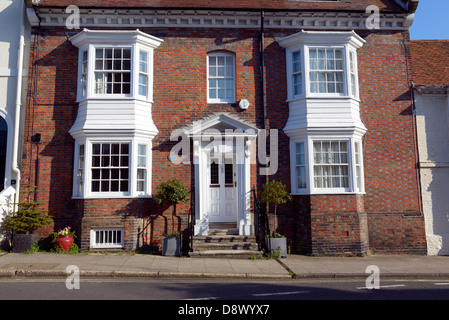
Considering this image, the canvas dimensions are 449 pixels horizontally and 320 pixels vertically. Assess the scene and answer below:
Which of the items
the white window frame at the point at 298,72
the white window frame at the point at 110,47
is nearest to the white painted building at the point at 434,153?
the white window frame at the point at 298,72

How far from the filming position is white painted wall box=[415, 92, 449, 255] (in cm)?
1126

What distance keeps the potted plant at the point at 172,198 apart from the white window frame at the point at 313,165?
11.5 feet

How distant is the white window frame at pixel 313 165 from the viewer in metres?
10.8

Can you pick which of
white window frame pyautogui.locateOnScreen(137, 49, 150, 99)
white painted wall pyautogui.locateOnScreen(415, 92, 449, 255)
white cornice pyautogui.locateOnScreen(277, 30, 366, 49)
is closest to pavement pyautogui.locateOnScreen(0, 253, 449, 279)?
white painted wall pyautogui.locateOnScreen(415, 92, 449, 255)

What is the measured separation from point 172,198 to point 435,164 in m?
8.60

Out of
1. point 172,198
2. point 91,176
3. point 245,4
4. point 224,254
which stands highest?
point 245,4

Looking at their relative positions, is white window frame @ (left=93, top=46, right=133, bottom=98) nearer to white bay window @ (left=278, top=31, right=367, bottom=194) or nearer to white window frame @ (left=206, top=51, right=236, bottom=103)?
white window frame @ (left=206, top=51, right=236, bottom=103)

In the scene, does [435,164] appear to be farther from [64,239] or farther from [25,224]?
[25,224]

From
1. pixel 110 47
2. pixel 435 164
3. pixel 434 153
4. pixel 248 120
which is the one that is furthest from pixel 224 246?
pixel 434 153

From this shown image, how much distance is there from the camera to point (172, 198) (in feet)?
33.3

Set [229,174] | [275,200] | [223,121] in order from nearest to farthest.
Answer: [275,200], [223,121], [229,174]

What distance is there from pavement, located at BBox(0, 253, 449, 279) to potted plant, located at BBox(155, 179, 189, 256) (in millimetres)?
350

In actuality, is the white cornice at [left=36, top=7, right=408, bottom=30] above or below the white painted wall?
above
